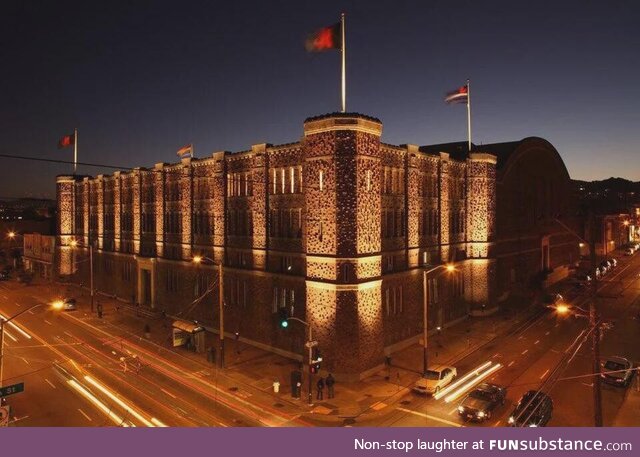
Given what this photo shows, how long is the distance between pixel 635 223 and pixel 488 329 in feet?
411

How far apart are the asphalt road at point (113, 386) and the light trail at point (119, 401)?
1.9 inches

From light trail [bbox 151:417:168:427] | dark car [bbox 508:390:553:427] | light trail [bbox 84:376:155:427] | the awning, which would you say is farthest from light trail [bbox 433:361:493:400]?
the awning

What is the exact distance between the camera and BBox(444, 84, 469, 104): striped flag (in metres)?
40.3

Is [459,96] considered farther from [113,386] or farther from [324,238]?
[113,386]

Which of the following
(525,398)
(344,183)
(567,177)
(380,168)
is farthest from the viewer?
(567,177)

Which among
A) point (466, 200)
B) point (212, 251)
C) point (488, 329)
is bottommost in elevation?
point (488, 329)

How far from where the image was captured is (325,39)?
1085 inches

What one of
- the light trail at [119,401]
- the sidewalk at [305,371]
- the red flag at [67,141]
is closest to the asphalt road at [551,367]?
the sidewalk at [305,371]

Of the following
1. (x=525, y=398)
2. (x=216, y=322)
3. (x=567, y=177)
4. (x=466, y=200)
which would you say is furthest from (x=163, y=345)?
(x=567, y=177)

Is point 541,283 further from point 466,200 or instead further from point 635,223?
point 635,223

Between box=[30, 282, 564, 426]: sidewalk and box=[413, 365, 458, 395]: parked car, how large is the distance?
119 cm

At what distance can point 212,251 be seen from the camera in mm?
42375

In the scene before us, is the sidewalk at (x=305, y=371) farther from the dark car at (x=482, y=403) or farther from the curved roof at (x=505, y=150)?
the curved roof at (x=505, y=150)

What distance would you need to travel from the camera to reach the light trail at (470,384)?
26.5m
